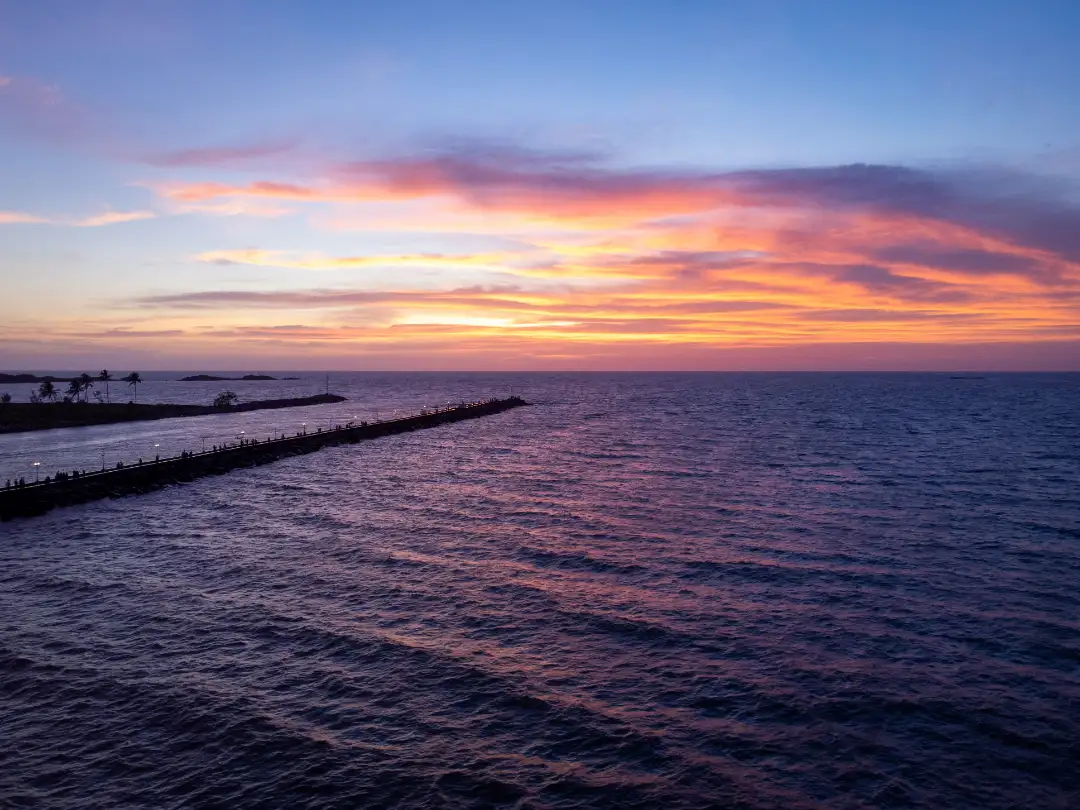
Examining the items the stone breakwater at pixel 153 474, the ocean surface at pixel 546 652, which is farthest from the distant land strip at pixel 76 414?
the ocean surface at pixel 546 652

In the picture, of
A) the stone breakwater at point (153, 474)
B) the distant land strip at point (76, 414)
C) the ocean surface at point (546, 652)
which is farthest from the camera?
the distant land strip at point (76, 414)

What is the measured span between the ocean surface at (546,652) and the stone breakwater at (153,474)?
2.19 metres

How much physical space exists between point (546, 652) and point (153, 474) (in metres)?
51.6

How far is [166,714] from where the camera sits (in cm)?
2006

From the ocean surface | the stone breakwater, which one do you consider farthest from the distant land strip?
the ocean surface

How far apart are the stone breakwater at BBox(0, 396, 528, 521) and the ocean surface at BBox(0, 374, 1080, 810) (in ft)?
7.20

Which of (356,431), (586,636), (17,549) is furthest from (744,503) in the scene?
(356,431)

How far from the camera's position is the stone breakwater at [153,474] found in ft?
164

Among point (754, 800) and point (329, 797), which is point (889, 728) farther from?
point (329, 797)

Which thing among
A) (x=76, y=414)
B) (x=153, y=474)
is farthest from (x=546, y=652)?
(x=76, y=414)

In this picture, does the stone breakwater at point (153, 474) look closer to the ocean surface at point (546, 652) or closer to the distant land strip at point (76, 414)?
the ocean surface at point (546, 652)

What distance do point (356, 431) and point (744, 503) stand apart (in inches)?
2607

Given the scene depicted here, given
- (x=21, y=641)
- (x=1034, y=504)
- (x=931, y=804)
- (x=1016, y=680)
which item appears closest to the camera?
(x=931, y=804)

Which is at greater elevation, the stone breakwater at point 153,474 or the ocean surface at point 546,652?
the stone breakwater at point 153,474
